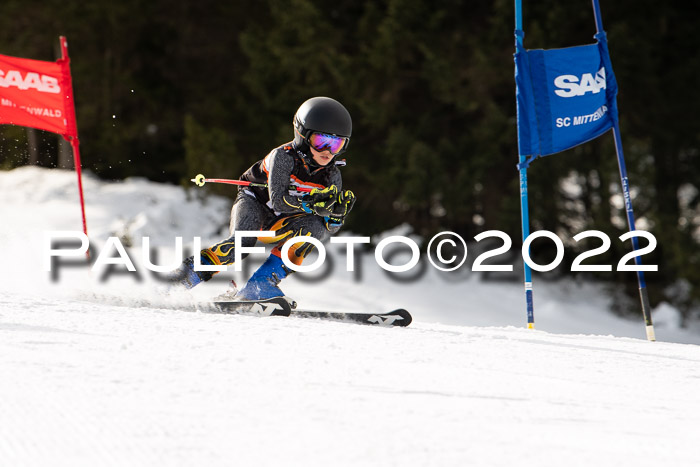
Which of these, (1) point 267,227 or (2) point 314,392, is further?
(1) point 267,227

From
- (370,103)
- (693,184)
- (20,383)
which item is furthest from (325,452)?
(693,184)

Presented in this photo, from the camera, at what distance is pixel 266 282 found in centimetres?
508

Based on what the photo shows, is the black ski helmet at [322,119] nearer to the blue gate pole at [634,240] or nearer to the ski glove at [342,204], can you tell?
the ski glove at [342,204]

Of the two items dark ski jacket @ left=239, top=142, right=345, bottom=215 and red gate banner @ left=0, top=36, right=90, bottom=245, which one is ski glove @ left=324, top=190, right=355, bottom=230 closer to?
dark ski jacket @ left=239, top=142, right=345, bottom=215

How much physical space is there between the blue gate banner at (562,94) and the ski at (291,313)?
5.90ft

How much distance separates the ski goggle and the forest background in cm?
725

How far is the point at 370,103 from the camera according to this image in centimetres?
1249

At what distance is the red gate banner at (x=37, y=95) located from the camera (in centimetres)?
728

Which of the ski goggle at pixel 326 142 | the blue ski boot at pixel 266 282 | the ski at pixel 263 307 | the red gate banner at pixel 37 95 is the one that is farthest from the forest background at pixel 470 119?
the ski at pixel 263 307

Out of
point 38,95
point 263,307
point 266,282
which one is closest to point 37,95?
point 38,95

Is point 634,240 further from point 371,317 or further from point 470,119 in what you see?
point 470,119

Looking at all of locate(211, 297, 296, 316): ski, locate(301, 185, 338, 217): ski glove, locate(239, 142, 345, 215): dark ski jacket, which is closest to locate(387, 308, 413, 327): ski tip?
locate(211, 297, 296, 316): ski

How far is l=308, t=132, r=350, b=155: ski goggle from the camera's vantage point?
4.82 meters

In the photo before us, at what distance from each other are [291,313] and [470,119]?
9.00 meters
